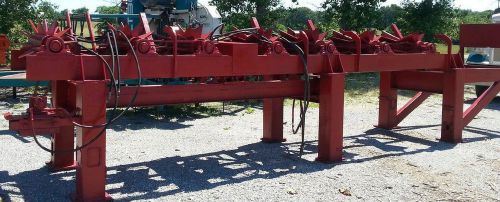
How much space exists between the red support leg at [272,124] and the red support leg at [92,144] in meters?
2.99

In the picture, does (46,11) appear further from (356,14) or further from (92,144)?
(92,144)

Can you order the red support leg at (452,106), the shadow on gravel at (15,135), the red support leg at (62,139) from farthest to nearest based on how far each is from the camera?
the red support leg at (452,106)
the shadow on gravel at (15,135)
the red support leg at (62,139)

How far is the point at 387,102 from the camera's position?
8.21m

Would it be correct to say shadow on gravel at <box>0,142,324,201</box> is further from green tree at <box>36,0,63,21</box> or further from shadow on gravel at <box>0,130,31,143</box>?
green tree at <box>36,0,63,21</box>

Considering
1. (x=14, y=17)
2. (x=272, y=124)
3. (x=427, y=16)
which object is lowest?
(x=272, y=124)

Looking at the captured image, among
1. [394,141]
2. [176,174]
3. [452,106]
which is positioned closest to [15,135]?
[176,174]

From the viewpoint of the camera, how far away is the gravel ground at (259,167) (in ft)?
16.0

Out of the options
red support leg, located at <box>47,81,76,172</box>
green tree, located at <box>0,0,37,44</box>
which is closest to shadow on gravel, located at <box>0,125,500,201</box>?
red support leg, located at <box>47,81,76,172</box>

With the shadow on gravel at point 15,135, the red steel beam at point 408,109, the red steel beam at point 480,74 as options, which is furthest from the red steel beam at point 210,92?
the shadow on gravel at point 15,135

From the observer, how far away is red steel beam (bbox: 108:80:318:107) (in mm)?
4828

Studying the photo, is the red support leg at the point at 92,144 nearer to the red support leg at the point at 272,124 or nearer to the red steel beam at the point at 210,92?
the red steel beam at the point at 210,92

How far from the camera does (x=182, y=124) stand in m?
8.52

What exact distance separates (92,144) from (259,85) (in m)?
1.90

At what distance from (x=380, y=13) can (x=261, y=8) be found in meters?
3.97
